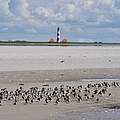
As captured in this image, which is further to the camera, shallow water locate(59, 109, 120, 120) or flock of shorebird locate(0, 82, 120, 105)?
flock of shorebird locate(0, 82, 120, 105)

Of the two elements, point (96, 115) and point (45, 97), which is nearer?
point (96, 115)

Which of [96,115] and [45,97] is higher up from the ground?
[45,97]

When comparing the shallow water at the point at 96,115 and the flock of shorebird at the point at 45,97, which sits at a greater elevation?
the flock of shorebird at the point at 45,97

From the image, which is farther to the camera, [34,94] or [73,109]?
[34,94]

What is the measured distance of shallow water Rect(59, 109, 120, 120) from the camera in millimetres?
11070

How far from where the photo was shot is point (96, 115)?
11508mm

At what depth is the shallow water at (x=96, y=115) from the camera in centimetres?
1107

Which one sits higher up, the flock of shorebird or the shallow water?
the flock of shorebird

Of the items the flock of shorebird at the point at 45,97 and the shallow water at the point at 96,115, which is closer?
the shallow water at the point at 96,115

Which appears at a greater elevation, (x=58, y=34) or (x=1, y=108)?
(x=58, y=34)

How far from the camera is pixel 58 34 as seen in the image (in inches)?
3625

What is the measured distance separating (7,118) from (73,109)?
2.12 meters

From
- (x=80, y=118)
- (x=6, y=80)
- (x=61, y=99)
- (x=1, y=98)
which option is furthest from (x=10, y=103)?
(x=6, y=80)

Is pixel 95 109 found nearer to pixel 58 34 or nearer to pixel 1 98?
pixel 1 98
